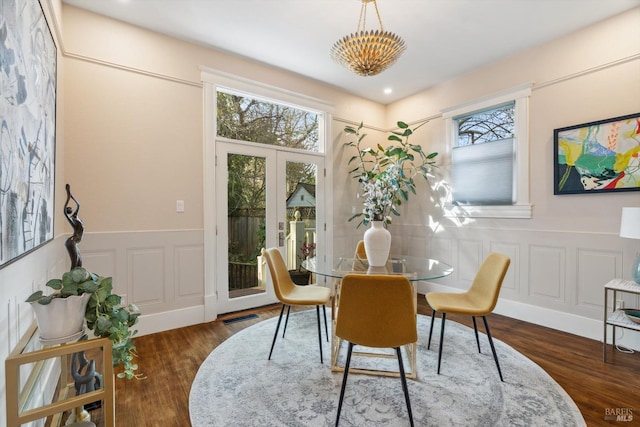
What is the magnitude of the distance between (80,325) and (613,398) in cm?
303

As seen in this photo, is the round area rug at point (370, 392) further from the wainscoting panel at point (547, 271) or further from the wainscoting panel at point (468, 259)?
the wainscoting panel at point (468, 259)

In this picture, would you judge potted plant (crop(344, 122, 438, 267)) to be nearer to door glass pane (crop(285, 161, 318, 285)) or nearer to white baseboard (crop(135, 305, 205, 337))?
door glass pane (crop(285, 161, 318, 285))

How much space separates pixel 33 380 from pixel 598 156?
4.30 metres

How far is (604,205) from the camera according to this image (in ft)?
9.23

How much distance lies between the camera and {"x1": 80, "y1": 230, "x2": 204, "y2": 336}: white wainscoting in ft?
9.08

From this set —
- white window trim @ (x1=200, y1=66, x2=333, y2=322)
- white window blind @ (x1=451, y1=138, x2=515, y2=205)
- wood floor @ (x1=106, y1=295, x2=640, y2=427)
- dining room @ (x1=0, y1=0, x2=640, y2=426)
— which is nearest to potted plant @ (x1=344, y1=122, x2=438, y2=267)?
dining room @ (x1=0, y1=0, x2=640, y2=426)

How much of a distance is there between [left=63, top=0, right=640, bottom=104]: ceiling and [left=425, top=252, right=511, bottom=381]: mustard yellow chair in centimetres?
220

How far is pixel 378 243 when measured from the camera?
2.42 meters

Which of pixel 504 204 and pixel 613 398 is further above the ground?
pixel 504 204

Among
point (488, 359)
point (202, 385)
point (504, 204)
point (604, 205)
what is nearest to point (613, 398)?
point (488, 359)

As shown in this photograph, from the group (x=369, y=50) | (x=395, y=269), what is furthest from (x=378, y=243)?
(x=369, y=50)

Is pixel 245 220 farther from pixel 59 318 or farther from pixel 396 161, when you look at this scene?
pixel 59 318

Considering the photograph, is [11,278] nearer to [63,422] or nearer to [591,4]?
[63,422]

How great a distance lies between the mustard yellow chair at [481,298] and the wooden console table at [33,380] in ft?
6.50
